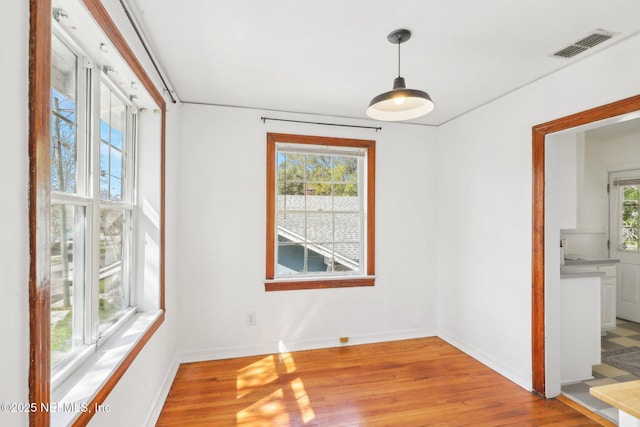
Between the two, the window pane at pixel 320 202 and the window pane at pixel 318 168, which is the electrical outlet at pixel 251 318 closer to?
the window pane at pixel 320 202

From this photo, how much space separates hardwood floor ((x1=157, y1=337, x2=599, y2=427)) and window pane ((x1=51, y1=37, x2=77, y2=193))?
1.83m

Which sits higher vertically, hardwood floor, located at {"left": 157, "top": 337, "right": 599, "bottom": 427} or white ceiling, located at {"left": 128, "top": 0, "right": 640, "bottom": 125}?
white ceiling, located at {"left": 128, "top": 0, "right": 640, "bottom": 125}

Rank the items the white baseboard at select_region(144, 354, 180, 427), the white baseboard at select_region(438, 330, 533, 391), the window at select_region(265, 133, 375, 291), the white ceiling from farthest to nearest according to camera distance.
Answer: the window at select_region(265, 133, 375, 291)
the white baseboard at select_region(438, 330, 533, 391)
the white baseboard at select_region(144, 354, 180, 427)
the white ceiling

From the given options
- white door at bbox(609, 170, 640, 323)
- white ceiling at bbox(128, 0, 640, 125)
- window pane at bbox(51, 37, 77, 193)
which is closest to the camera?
window pane at bbox(51, 37, 77, 193)

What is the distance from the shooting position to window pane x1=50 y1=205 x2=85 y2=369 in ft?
4.71

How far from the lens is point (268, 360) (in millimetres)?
3328

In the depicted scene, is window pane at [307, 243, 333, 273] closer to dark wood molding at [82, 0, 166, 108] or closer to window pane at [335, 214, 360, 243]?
window pane at [335, 214, 360, 243]

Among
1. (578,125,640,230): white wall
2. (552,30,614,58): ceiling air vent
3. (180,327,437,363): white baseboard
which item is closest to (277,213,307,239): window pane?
(180,327,437,363): white baseboard

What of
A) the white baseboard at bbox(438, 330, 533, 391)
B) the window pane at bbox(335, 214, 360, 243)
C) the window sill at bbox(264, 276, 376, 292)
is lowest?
the white baseboard at bbox(438, 330, 533, 391)

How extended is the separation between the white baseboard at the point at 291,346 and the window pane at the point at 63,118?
235cm

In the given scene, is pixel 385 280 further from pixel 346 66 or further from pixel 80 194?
pixel 80 194

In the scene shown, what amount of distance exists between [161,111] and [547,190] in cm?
319

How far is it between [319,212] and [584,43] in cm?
264

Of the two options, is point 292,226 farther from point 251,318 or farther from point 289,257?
point 251,318
